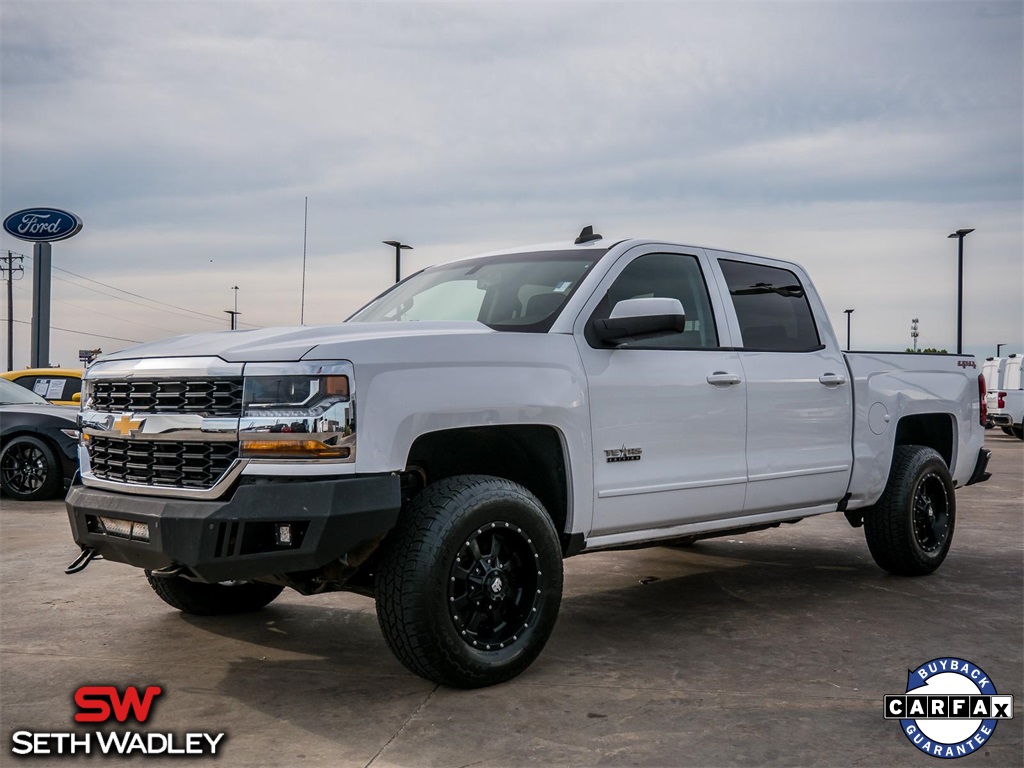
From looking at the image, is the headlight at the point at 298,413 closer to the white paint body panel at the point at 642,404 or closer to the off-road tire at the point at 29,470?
the white paint body panel at the point at 642,404

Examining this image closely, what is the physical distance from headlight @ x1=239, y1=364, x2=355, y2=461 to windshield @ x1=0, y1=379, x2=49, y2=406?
8457 mm

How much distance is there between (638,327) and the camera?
14.9 feet

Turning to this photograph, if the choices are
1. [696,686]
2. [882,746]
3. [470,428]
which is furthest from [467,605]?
[882,746]

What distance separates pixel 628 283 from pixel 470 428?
1.32 metres

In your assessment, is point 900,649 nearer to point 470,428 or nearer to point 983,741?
point 983,741

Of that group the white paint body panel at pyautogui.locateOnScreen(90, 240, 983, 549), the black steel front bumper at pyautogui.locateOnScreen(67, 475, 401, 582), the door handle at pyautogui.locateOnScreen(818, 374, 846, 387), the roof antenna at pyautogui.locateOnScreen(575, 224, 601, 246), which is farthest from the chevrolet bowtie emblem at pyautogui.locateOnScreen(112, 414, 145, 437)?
the door handle at pyautogui.locateOnScreen(818, 374, 846, 387)

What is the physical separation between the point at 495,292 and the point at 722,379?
4.02ft

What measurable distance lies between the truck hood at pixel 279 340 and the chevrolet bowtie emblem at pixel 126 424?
259mm

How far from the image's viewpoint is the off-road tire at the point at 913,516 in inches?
255

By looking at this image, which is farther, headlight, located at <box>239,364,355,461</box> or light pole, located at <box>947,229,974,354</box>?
light pole, located at <box>947,229,974,354</box>

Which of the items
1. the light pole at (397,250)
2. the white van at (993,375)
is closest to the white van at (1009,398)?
the white van at (993,375)

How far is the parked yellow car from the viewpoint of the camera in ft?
45.5

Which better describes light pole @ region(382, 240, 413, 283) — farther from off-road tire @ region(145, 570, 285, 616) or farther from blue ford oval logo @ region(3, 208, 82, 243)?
off-road tire @ region(145, 570, 285, 616)

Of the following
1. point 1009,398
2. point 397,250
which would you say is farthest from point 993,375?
Answer: point 397,250
